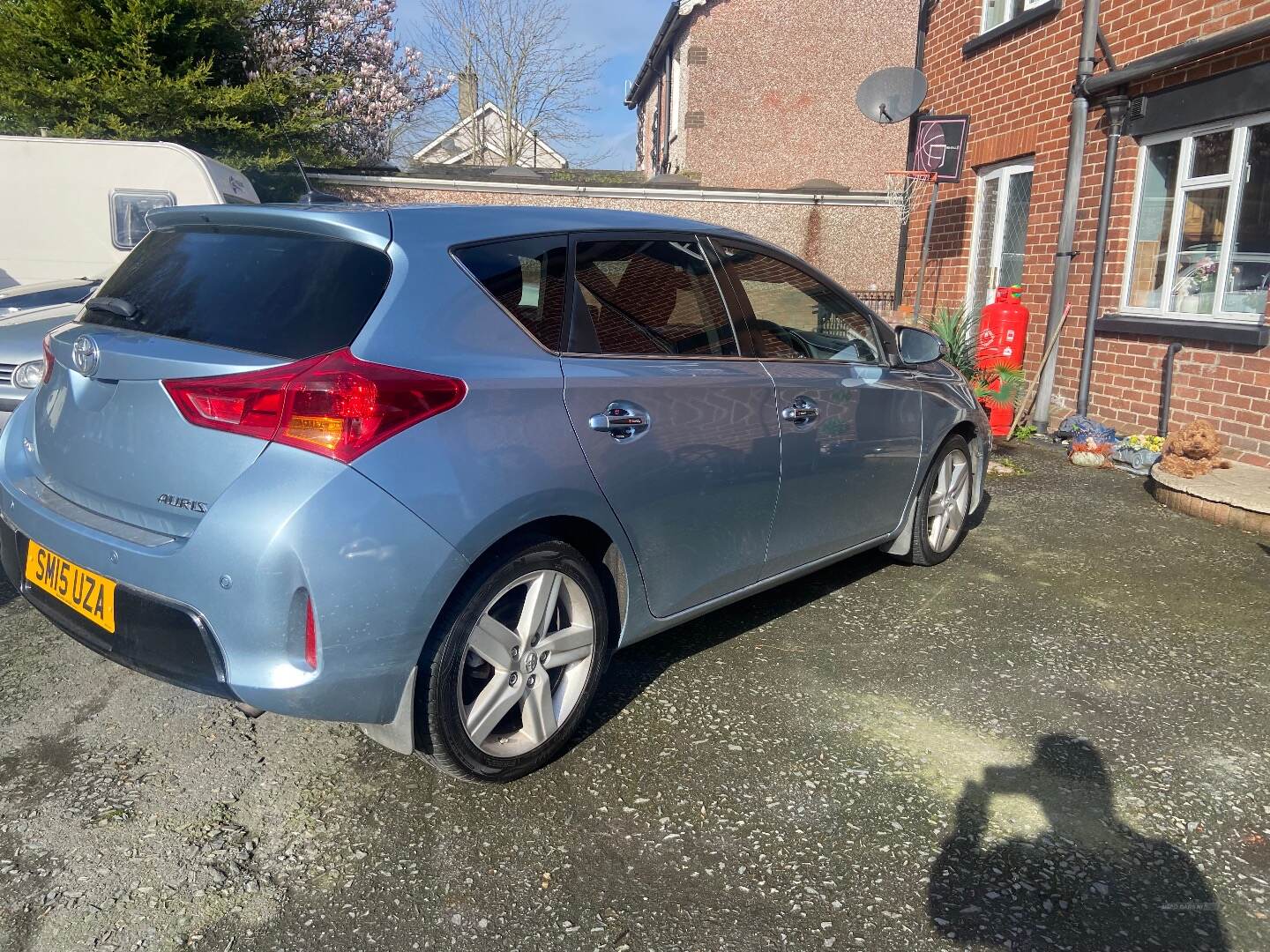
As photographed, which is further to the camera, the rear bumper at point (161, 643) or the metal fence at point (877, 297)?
the metal fence at point (877, 297)

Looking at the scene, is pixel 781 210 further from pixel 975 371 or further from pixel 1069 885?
pixel 1069 885

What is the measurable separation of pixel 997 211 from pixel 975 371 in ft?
9.95

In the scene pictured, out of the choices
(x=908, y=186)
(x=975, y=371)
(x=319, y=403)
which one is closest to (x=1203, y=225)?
(x=975, y=371)

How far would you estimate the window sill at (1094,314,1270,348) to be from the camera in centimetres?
672

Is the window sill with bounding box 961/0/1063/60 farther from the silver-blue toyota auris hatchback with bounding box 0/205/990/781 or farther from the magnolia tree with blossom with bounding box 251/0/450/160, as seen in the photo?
the magnolia tree with blossom with bounding box 251/0/450/160

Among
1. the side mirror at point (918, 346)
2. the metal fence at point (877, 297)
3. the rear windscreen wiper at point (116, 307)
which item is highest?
the metal fence at point (877, 297)

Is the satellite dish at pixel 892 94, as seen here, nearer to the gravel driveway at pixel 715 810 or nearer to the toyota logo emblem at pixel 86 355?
the gravel driveway at pixel 715 810

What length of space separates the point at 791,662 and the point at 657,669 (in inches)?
20.9

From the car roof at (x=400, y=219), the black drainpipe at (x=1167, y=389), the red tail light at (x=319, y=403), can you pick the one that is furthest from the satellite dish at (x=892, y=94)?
the red tail light at (x=319, y=403)

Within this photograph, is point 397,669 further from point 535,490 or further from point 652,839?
point 652,839

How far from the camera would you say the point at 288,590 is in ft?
7.24

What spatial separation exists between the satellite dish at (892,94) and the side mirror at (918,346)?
7.23 metres

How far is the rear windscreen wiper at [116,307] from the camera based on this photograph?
273 centimetres

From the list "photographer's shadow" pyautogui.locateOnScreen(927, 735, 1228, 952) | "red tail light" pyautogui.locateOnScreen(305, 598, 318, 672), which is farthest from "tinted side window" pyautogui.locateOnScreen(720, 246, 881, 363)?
"red tail light" pyautogui.locateOnScreen(305, 598, 318, 672)
